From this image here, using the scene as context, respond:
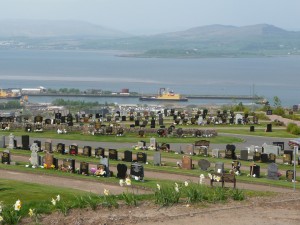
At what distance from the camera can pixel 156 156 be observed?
29953mm

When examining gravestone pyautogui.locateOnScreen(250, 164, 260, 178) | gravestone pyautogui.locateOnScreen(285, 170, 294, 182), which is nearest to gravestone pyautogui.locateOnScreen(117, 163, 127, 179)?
gravestone pyautogui.locateOnScreen(250, 164, 260, 178)

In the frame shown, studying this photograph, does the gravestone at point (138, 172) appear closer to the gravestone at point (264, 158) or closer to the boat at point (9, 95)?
the gravestone at point (264, 158)

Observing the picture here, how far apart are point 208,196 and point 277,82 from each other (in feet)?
525

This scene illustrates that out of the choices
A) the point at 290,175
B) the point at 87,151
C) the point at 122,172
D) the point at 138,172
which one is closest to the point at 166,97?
the point at 87,151

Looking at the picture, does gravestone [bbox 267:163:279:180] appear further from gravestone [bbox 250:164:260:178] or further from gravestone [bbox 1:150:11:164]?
gravestone [bbox 1:150:11:164]

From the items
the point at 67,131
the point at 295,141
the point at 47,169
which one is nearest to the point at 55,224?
the point at 47,169

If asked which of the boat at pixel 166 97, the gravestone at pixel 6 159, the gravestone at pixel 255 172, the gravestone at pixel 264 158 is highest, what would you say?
the gravestone at pixel 6 159

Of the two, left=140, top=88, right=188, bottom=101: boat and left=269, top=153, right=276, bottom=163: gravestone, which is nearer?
left=269, top=153, right=276, bottom=163: gravestone

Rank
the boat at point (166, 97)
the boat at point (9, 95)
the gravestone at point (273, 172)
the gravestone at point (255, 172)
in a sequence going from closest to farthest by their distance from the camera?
1. the gravestone at point (273, 172)
2. the gravestone at point (255, 172)
3. the boat at point (166, 97)
4. the boat at point (9, 95)

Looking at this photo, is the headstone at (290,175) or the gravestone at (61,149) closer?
the headstone at (290,175)

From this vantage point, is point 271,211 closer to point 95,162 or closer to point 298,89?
point 95,162

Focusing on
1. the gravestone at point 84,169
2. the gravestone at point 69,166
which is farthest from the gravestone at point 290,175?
the gravestone at point 69,166

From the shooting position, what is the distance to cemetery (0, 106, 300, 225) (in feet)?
80.1

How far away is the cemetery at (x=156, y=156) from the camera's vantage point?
961 inches
